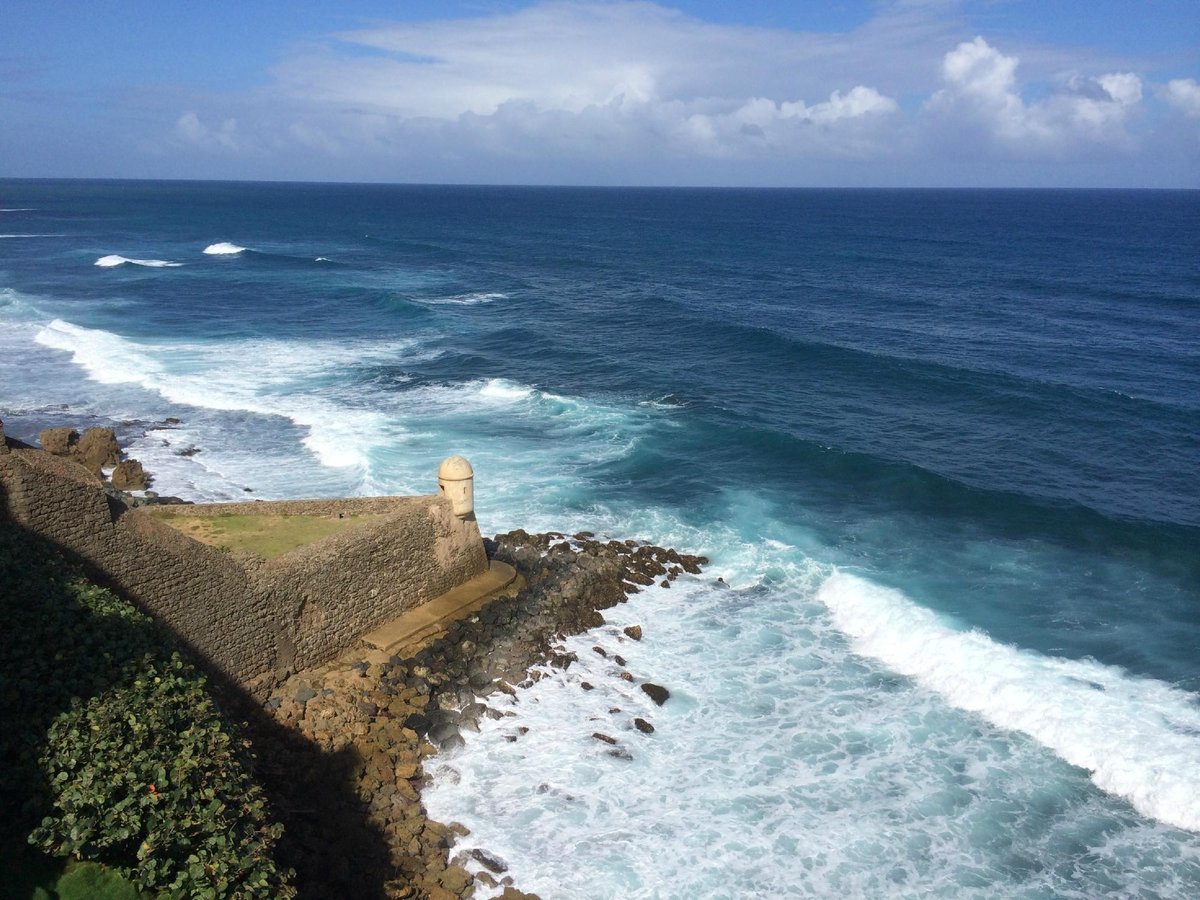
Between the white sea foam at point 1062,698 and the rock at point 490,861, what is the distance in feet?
36.3

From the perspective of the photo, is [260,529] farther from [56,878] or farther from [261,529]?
[56,878]

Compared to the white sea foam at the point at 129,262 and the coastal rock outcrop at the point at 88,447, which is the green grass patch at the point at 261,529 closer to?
the coastal rock outcrop at the point at 88,447

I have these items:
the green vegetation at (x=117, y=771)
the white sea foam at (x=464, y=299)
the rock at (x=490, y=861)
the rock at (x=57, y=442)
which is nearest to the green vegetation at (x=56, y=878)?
the green vegetation at (x=117, y=771)

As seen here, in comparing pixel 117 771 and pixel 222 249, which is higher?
pixel 222 249

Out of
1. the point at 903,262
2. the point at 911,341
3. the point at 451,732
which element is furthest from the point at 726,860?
the point at 903,262

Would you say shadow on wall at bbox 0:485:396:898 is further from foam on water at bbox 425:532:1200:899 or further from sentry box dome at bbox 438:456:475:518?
sentry box dome at bbox 438:456:475:518

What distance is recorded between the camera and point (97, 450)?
30344 mm

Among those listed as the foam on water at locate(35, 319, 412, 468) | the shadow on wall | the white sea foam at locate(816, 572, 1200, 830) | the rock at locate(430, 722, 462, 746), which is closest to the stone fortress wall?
the shadow on wall

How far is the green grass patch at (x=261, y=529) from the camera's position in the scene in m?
20.1

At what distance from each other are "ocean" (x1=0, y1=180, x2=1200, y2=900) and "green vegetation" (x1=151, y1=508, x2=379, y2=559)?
5958 mm

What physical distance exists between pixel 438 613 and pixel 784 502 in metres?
14.2

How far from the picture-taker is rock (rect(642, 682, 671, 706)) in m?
20.0

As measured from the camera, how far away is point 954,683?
21188mm

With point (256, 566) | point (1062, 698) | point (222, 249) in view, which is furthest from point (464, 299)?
point (1062, 698)
